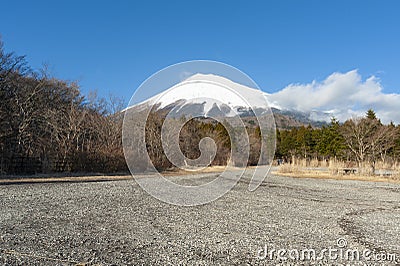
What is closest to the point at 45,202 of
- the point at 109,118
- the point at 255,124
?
the point at 255,124

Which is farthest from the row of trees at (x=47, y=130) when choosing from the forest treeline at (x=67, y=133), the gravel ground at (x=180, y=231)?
the gravel ground at (x=180, y=231)

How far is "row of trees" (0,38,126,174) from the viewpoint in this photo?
16016mm

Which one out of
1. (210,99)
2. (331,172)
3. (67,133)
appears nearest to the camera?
(210,99)

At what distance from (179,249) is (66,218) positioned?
8.19 ft

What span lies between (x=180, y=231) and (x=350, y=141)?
22.7 meters

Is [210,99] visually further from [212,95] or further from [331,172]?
[331,172]

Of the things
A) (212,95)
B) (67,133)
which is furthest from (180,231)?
(67,133)

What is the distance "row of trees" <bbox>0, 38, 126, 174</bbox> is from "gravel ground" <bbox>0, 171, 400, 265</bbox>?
9.06 metres

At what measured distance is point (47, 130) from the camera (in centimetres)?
1956

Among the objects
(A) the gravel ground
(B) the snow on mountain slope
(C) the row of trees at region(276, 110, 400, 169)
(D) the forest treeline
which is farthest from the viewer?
(C) the row of trees at region(276, 110, 400, 169)

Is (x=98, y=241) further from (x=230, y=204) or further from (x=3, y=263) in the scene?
(x=230, y=204)

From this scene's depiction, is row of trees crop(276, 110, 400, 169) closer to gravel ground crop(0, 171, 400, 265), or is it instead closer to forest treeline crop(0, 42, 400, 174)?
forest treeline crop(0, 42, 400, 174)

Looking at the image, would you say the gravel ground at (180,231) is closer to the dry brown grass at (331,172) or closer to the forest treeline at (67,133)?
the forest treeline at (67,133)

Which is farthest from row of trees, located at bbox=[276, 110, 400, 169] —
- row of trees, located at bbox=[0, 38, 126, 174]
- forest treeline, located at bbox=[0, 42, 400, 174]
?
row of trees, located at bbox=[0, 38, 126, 174]
